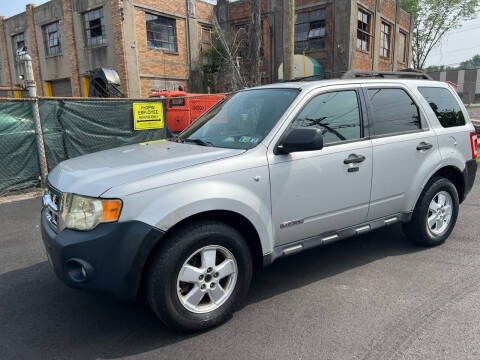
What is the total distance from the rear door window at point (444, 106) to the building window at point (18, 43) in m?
28.7

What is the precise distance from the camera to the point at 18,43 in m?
27.2

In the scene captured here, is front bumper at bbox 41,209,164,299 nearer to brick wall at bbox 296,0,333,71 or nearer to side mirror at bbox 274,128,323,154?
side mirror at bbox 274,128,323,154

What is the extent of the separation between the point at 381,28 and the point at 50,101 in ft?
78.1

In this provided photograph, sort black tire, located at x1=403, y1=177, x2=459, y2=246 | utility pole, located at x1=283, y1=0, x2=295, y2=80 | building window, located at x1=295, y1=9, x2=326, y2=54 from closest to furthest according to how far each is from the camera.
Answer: black tire, located at x1=403, y1=177, x2=459, y2=246 → utility pole, located at x1=283, y1=0, x2=295, y2=80 → building window, located at x1=295, y1=9, x2=326, y2=54

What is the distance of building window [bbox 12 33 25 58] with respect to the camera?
26.6 meters

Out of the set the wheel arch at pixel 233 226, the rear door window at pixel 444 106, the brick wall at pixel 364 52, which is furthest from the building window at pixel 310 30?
the wheel arch at pixel 233 226

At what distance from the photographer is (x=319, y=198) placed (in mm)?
3365

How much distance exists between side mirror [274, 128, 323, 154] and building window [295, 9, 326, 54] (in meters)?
21.0

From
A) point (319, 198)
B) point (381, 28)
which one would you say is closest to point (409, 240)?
point (319, 198)

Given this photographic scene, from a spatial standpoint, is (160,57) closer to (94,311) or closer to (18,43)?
(18,43)

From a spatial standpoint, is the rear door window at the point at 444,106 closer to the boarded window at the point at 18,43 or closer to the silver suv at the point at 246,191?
the silver suv at the point at 246,191

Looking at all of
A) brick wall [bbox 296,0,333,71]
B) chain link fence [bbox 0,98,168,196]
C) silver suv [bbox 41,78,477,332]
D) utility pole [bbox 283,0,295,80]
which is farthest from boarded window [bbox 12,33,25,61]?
silver suv [bbox 41,78,477,332]

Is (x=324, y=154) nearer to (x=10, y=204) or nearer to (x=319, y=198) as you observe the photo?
(x=319, y=198)

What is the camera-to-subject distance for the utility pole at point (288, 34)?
28.1 feet
